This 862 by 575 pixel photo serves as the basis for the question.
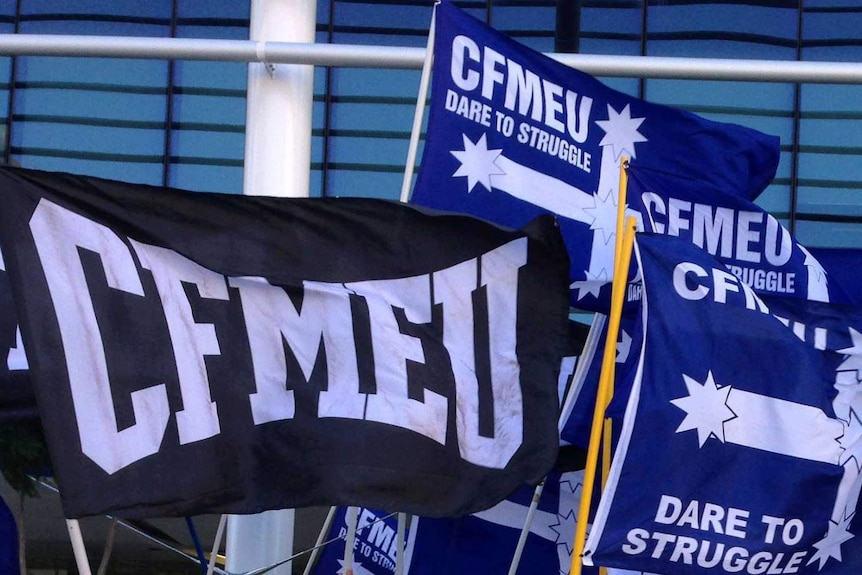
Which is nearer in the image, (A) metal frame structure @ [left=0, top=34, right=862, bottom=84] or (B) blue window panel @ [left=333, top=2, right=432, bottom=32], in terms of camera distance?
(A) metal frame structure @ [left=0, top=34, right=862, bottom=84]

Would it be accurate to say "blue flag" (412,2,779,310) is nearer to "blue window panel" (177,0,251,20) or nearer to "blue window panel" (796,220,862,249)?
"blue window panel" (796,220,862,249)

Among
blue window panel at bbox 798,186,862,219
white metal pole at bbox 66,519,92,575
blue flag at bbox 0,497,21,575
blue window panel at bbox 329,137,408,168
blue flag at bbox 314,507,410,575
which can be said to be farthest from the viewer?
blue window panel at bbox 329,137,408,168

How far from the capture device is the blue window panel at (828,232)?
14891mm

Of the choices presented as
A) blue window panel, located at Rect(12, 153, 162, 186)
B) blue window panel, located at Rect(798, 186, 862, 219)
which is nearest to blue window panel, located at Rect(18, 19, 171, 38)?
blue window panel, located at Rect(12, 153, 162, 186)

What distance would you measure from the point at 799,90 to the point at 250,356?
1125 cm

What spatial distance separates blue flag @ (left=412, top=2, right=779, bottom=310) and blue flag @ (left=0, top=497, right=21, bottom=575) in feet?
8.15

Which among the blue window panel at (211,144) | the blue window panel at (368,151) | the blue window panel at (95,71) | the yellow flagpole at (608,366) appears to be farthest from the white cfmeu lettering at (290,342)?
the blue window panel at (95,71)

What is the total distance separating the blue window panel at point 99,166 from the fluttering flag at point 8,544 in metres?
8.94

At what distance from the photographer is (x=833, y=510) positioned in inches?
245

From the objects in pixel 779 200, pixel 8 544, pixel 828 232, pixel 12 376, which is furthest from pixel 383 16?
pixel 12 376

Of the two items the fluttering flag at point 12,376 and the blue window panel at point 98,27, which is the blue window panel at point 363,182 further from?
the fluttering flag at point 12,376

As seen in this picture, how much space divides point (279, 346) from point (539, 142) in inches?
87.0

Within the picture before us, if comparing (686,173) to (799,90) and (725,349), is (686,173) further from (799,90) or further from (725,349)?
(799,90)

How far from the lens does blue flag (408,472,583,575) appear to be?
7633mm
